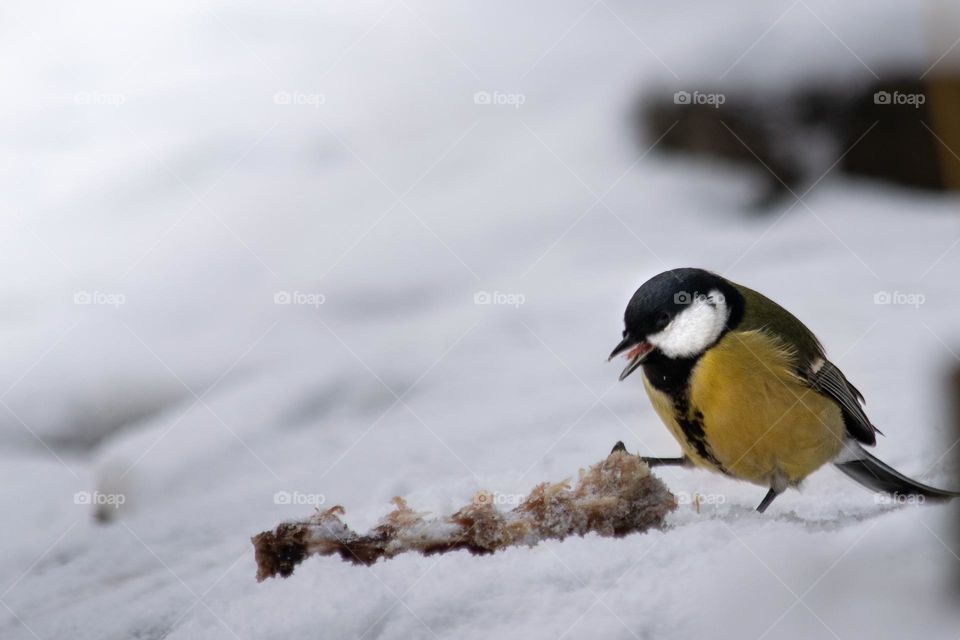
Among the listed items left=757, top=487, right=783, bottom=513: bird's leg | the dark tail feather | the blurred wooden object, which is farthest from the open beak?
the blurred wooden object

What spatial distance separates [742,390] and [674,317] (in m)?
0.16

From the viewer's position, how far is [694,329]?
1.26m

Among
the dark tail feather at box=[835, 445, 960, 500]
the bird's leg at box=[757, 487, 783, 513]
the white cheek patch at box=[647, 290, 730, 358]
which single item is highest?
the white cheek patch at box=[647, 290, 730, 358]

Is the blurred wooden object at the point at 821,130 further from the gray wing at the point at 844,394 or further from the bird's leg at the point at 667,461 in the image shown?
the bird's leg at the point at 667,461

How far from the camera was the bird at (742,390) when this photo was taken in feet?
4.03

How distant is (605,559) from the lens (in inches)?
46.2

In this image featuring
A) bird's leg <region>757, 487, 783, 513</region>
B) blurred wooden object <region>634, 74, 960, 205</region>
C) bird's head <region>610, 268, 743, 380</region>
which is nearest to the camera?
bird's head <region>610, 268, 743, 380</region>

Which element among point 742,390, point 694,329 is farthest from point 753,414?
point 694,329

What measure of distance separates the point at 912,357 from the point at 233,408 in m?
1.24

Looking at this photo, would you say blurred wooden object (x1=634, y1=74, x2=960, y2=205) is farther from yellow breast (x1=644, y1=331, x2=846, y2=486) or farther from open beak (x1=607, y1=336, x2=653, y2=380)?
open beak (x1=607, y1=336, x2=653, y2=380)

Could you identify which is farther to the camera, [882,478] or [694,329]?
[882,478]

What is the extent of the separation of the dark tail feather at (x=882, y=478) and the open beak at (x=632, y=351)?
1.36 ft

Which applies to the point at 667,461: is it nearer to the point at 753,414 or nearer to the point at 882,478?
the point at 753,414

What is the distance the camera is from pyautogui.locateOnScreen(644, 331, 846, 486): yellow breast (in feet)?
4.14
